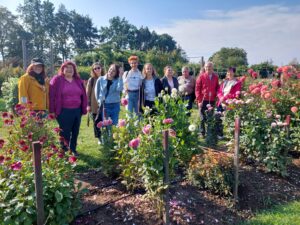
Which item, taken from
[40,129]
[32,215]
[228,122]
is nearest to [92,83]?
[40,129]

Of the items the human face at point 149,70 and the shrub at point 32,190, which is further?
the human face at point 149,70

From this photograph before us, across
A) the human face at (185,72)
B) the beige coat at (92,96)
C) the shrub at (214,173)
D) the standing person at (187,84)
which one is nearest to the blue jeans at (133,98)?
the beige coat at (92,96)

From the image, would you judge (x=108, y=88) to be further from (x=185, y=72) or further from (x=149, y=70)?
(x=185, y=72)

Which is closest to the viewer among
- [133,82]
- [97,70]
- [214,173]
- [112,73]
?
[214,173]

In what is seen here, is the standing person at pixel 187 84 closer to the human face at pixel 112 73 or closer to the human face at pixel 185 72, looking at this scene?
the human face at pixel 185 72

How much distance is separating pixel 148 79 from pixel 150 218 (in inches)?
139

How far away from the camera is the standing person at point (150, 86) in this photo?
20.1 ft

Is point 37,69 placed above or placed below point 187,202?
above

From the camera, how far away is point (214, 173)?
368 centimetres

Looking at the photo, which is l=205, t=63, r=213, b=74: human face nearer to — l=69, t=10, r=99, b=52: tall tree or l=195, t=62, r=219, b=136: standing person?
l=195, t=62, r=219, b=136: standing person

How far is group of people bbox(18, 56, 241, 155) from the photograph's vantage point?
16.1 ft

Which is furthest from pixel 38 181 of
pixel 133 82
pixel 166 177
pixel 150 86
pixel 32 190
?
pixel 133 82

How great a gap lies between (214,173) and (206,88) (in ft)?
10.3

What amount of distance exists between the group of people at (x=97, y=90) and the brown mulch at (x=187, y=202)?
0.84 m
